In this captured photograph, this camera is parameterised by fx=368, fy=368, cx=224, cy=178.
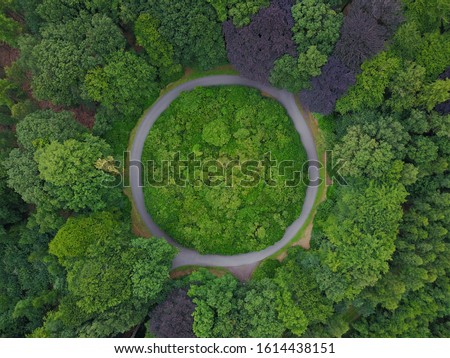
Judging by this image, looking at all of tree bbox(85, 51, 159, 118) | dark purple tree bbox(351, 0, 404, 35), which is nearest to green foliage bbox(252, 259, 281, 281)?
tree bbox(85, 51, 159, 118)

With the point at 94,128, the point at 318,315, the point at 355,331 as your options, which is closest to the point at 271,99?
the point at 94,128

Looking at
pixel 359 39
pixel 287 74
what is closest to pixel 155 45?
pixel 287 74

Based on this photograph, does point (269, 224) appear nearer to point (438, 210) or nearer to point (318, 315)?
point (318, 315)

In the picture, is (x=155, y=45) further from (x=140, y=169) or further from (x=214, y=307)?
(x=214, y=307)

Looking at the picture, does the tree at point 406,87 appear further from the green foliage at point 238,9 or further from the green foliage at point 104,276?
the green foliage at point 104,276

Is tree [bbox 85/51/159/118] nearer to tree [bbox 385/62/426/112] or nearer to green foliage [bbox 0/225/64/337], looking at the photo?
green foliage [bbox 0/225/64/337]

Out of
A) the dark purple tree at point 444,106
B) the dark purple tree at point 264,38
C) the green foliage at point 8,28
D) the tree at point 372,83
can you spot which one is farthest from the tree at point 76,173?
the dark purple tree at point 444,106
